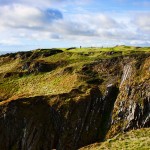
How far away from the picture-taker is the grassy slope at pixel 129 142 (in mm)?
55487

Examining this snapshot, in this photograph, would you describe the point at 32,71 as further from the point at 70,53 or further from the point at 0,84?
the point at 70,53

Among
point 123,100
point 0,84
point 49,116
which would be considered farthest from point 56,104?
point 0,84

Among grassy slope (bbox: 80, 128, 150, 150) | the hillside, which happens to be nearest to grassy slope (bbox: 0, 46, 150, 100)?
the hillside

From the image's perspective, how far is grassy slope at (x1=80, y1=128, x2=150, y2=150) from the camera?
5549 cm

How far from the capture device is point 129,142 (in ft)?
191

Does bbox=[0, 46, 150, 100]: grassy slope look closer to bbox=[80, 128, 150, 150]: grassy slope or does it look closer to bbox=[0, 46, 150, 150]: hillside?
bbox=[0, 46, 150, 150]: hillside

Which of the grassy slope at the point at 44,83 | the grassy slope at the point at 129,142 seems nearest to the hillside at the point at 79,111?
the grassy slope at the point at 44,83

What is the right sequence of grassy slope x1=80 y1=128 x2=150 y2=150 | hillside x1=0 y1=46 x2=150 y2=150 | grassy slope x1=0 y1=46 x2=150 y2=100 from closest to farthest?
1. grassy slope x1=80 y1=128 x2=150 y2=150
2. hillside x1=0 y1=46 x2=150 y2=150
3. grassy slope x1=0 y1=46 x2=150 y2=100

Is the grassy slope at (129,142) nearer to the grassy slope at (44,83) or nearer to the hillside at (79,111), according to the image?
the hillside at (79,111)

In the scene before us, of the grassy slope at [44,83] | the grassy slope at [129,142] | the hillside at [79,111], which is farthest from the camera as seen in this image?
the grassy slope at [44,83]

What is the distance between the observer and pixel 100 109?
73.2 metres

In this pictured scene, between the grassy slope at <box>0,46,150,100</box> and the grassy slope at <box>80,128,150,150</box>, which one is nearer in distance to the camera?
the grassy slope at <box>80,128,150,150</box>

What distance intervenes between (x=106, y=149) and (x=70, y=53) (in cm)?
6447

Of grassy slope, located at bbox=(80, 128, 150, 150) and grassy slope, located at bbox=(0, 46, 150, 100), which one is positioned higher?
grassy slope, located at bbox=(0, 46, 150, 100)
